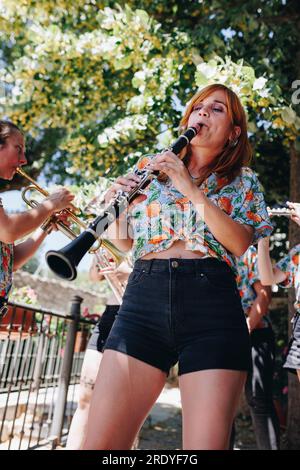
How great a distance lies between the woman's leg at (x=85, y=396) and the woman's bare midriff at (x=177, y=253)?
5.86 ft

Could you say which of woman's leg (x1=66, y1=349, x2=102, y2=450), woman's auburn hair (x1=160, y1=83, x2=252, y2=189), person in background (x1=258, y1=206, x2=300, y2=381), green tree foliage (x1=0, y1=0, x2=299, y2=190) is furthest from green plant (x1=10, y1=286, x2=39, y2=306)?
woman's auburn hair (x1=160, y1=83, x2=252, y2=189)

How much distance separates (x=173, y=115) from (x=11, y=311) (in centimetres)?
263

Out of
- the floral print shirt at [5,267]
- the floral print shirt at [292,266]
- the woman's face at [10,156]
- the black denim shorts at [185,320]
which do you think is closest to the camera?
the black denim shorts at [185,320]

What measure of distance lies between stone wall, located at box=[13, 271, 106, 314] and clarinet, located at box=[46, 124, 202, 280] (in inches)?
450

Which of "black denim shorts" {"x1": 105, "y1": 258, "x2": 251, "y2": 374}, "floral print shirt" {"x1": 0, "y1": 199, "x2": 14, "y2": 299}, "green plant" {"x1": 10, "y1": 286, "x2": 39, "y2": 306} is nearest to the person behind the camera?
"black denim shorts" {"x1": 105, "y1": 258, "x2": 251, "y2": 374}

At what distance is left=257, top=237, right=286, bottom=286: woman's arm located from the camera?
10.8 feet

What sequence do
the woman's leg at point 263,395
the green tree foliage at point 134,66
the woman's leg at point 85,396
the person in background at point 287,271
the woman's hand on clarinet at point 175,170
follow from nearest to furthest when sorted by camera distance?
the woman's hand on clarinet at point 175,170 → the person in background at point 287,271 → the woman's leg at point 85,396 → the woman's leg at point 263,395 → the green tree foliage at point 134,66

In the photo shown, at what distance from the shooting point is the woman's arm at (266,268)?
10.8 ft

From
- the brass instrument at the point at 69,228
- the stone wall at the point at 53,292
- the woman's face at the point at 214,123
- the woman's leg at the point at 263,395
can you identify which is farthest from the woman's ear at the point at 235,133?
the stone wall at the point at 53,292

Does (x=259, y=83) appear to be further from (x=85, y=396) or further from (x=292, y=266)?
(x=85, y=396)

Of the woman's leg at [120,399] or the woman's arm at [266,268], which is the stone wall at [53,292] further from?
the woman's leg at [120,399]

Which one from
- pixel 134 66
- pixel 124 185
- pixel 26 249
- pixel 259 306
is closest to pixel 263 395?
pixel 259 306

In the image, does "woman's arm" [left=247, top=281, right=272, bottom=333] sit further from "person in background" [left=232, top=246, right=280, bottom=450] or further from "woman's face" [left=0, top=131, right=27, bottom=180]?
"woman's face" [left=0, top=131, right=27, bottom=180]

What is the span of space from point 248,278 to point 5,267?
2.23 meters
